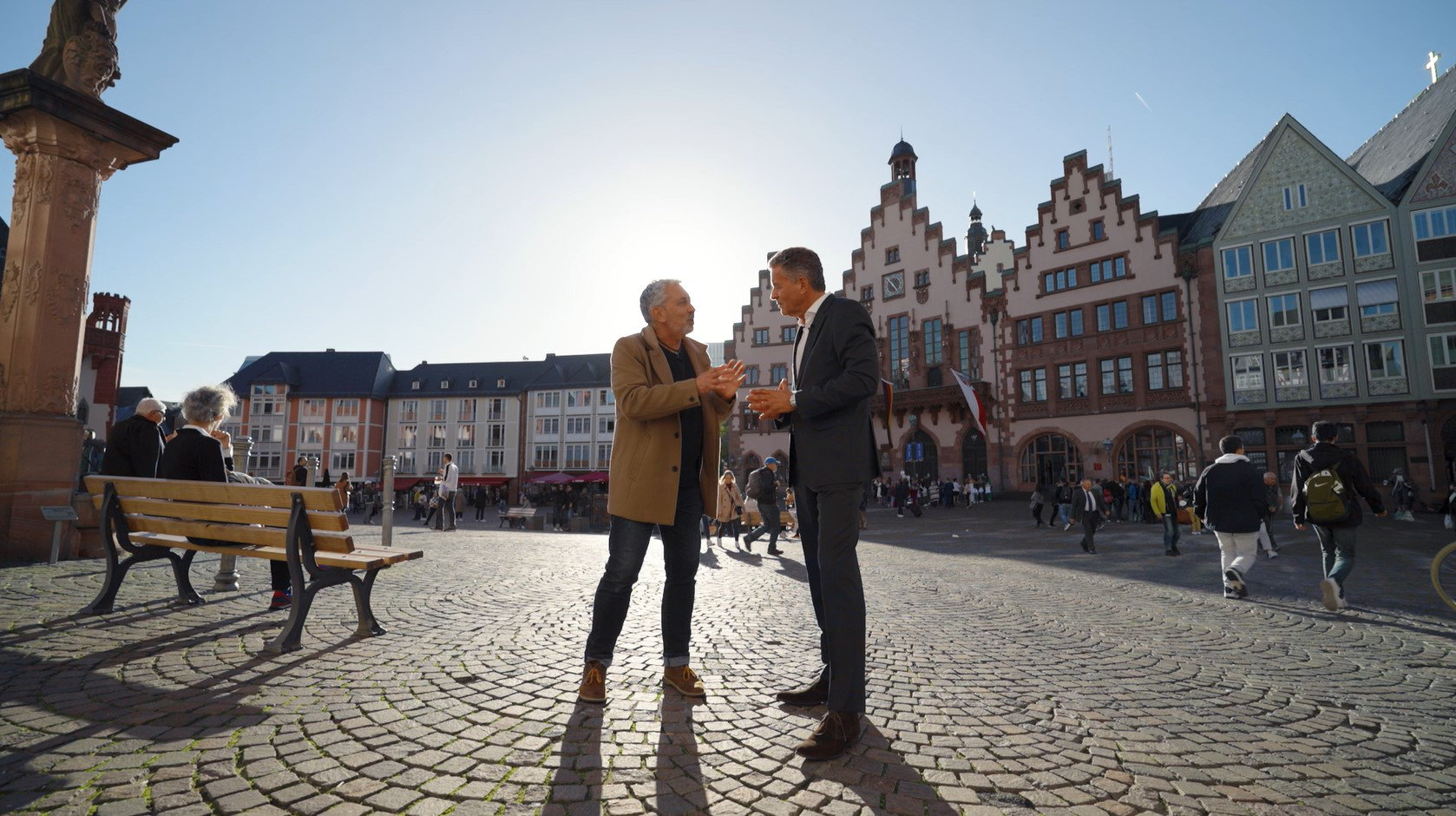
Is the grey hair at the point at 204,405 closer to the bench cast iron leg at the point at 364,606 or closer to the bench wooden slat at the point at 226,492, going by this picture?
the bench wooden slat at the point at 226,492

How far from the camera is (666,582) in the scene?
3.30 m

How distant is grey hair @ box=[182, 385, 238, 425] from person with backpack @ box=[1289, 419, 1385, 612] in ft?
32.3

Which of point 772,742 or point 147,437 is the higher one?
point 147,437

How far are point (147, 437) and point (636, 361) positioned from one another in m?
5.37

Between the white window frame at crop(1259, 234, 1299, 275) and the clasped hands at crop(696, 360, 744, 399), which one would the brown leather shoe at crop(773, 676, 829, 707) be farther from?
the white window frame at crop(1259, 234, 1299, 275)

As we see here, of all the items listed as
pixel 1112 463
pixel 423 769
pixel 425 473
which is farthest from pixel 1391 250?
pixel 425 473

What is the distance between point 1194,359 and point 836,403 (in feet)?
108

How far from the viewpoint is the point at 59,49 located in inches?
304

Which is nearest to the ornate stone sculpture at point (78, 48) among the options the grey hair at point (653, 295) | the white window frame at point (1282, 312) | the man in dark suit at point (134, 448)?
the man in dark suit at point (134, 448)

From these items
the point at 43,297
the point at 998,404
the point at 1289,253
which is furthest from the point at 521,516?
the point at 1289,253

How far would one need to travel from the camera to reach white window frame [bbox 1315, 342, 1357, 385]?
27.0 metres

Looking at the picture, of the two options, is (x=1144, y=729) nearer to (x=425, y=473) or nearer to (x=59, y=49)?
(x=59, y=49)

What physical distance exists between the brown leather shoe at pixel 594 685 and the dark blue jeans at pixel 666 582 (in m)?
0.03

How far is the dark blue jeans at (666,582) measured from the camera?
11.0 ft
